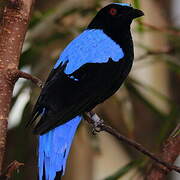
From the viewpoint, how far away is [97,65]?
287 cm

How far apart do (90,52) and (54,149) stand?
0.62 meters

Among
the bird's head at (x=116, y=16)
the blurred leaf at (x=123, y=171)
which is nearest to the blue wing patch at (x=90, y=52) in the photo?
the bird's head at (x=116, y=16)

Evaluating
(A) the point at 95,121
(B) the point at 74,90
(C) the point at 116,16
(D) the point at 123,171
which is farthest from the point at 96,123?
(C) the point at 116,16

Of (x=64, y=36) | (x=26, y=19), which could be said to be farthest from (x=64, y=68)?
(x=64, y=36)

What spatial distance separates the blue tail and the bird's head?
2.65ft

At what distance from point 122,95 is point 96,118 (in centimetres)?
139

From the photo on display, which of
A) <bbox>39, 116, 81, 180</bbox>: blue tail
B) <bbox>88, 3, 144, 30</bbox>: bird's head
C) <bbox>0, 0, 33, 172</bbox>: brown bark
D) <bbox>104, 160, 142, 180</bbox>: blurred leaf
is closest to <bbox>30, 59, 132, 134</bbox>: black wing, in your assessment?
<bbox>39, 116, 81, 180</bbox>: blue tail

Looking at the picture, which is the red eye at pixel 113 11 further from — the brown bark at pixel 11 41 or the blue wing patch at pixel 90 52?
the brown bark at pixel 11 41

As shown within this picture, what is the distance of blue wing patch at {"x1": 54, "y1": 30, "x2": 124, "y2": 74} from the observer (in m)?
2.87

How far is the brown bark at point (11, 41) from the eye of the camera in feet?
7.88

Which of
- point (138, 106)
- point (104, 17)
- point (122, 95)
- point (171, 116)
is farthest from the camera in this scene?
point (138, 106)

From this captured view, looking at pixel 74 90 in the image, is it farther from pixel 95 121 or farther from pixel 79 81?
pixel 95 121

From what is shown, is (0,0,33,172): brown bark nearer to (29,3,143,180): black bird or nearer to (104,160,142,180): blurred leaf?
(29,3,143,180): black bird

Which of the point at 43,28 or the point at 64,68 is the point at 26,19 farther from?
the point at 43,28
